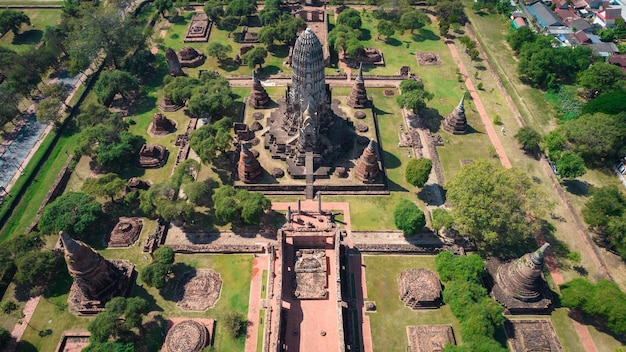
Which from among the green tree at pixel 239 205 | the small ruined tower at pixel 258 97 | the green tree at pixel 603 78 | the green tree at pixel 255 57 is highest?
the green tree at pixel 255 57

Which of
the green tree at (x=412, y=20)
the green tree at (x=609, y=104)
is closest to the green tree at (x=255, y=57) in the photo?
the green tree at (x=412, y=20)

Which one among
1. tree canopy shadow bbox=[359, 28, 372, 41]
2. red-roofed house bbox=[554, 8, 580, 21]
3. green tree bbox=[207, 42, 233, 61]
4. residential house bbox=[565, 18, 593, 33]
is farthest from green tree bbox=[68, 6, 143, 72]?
red-roofed house bbox=[554, 8, 580, 21]

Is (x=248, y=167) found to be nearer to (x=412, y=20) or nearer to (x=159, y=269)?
(x=159, y=269)

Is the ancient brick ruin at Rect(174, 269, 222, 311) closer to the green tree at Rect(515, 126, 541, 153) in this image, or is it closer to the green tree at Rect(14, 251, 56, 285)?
the green tree at Rect(14, 251, 56, 285)

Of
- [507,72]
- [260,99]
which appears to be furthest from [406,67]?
[260,99]

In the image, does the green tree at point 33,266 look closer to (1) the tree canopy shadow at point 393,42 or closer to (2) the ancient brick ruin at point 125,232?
(2) the ancient brick ruin at point 125,232

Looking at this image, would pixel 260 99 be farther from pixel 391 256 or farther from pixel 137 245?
pixel 391 256

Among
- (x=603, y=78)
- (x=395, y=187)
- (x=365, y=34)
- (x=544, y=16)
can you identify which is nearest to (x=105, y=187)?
(x=395, y=187)
